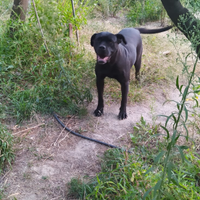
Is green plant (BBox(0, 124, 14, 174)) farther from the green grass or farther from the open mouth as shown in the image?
the open mouth

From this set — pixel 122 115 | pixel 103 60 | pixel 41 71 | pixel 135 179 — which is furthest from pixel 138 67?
pixel 135 179

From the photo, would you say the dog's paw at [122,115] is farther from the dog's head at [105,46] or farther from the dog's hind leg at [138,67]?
the dog's hind leg at [138,67]

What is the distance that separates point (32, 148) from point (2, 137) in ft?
1.22

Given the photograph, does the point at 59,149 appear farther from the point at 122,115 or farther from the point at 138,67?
the point at 138,67

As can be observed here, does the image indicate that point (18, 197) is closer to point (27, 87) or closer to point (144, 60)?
point (27, 87)

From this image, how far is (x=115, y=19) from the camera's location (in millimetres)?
6953

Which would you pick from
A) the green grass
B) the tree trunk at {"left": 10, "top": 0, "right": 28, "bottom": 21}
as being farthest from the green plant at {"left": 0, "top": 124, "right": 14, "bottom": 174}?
the tree trunk at {"left": 10, "top": 0, "right": 28, "bottom": 21}

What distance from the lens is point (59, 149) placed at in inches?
99.8

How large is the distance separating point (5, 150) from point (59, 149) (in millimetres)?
551

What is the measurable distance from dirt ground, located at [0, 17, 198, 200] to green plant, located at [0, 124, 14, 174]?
85 millimetres

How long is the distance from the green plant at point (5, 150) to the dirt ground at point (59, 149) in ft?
0.28

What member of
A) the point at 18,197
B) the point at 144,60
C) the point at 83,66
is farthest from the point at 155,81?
the point at 18,197

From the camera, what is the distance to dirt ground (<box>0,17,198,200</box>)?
2066 mm

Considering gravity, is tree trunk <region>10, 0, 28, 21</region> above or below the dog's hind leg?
above
